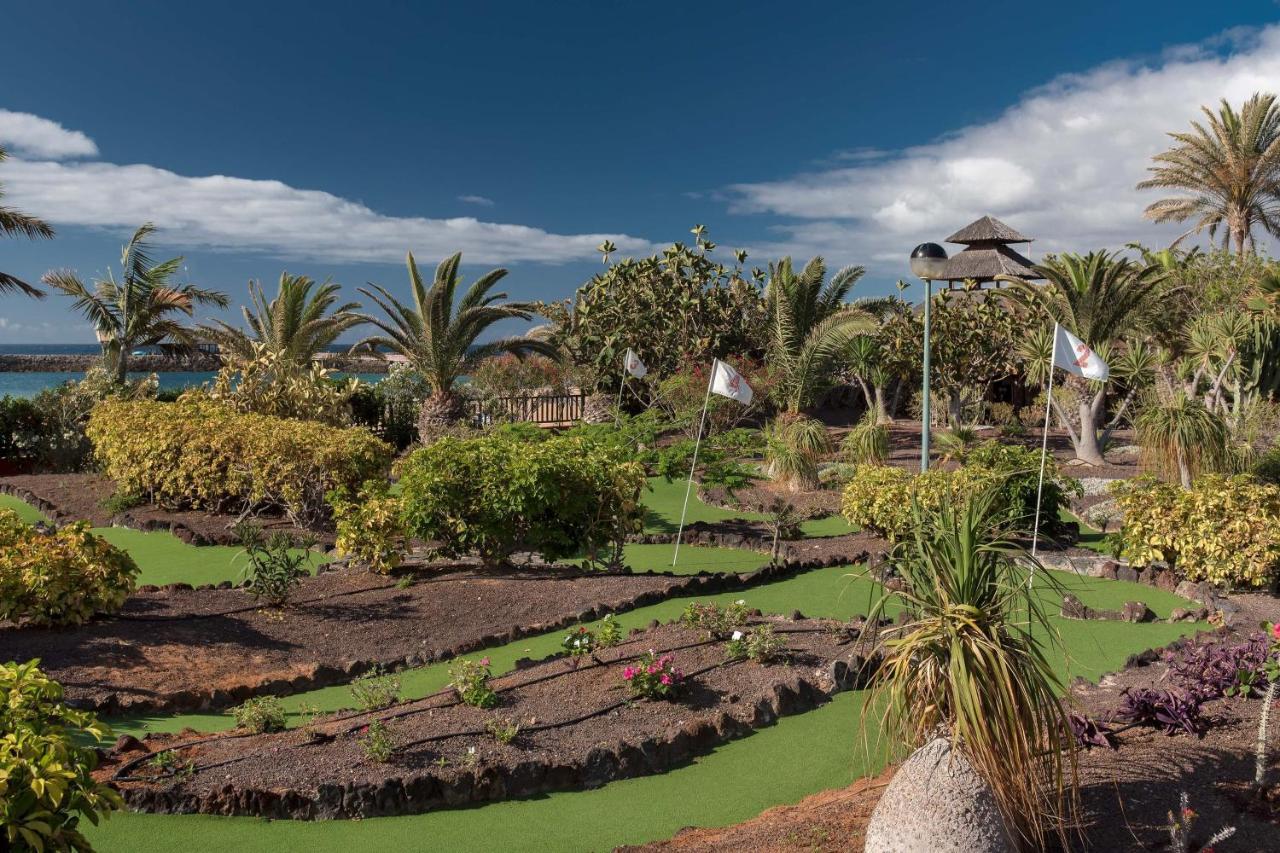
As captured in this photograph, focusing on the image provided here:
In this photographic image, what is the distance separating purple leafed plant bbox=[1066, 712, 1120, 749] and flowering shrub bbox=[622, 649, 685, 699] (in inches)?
94.7

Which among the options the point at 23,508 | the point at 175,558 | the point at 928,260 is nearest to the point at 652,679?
the point at 928,260

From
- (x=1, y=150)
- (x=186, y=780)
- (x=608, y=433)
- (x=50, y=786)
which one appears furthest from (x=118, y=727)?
(x=1, y=150)

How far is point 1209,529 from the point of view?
31.9ft

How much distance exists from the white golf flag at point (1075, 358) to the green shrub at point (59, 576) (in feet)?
30.4

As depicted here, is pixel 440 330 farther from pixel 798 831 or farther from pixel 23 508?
pixel 798 831

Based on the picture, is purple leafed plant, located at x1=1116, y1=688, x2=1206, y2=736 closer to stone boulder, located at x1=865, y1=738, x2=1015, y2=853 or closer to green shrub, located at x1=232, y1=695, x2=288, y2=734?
stone boulder, located at x1=865, y1=738, x2=1015, y2=853

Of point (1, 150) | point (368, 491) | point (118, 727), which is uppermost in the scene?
point (1, 150)

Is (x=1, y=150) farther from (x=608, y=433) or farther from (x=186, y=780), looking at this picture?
(x=186, y=780)

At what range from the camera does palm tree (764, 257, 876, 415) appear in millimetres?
24141

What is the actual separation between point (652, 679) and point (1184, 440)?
33.0 ft

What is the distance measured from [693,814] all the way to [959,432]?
15.8 metres

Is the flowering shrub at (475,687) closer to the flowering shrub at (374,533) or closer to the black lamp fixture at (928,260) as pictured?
the flowering shrub at (374,533)

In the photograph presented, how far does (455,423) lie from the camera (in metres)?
22.4

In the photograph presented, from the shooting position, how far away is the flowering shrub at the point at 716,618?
7672mm
